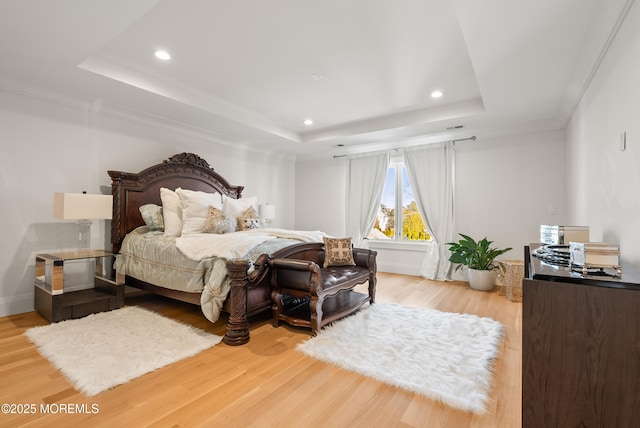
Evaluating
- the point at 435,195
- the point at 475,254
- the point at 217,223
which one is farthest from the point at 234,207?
the point at 475,254

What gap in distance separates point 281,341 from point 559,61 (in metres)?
3.27

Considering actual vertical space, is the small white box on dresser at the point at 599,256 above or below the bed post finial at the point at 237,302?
above

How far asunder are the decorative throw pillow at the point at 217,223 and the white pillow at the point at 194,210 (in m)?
0.08

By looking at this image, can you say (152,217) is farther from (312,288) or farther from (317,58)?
(317,58)

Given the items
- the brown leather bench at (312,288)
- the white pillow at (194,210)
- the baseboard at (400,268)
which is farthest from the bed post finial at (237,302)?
the baseboard at (400,268)

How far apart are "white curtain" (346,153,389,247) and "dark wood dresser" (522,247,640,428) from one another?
450cm

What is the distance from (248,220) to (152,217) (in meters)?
1.15

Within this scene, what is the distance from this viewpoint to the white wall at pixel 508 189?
4.20 m

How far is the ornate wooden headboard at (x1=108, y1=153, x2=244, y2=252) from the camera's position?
3.62 meters

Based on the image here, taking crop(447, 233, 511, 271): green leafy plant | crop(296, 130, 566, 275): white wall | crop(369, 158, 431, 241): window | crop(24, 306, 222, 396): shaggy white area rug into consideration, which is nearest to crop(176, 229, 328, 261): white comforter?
crop(24, 306, 222, 396): shaggy white area rug

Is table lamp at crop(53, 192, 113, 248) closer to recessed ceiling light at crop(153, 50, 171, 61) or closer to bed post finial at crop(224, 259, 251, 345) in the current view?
recessed ceiling light at crop(153, 50, 171, 61)

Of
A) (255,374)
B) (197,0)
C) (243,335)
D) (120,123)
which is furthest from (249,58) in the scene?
(255,374)

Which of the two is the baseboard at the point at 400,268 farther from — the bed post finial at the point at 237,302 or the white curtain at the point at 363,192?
the bed post finial at the point at 237,302

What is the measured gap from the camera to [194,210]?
3686 millimetres
